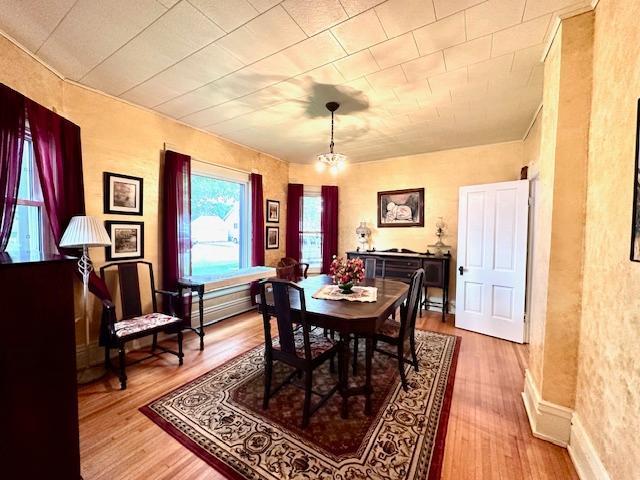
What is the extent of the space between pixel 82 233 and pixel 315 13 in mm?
2459

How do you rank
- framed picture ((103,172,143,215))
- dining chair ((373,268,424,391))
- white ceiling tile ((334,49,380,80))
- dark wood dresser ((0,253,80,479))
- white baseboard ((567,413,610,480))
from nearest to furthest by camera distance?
1. dark wood dresser ((0,253,80,479))
2. white baseboard ((567,413,610,480))
3. white ceiling tile ((334,49,380,80))
4. dining chair ((373,268,424,391))
5. framed picture ((103,172,143,215))

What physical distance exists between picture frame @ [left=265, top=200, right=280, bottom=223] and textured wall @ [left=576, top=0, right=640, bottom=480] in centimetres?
416

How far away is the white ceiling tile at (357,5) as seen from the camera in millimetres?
1562

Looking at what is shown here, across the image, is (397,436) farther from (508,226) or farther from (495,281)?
(508,226)

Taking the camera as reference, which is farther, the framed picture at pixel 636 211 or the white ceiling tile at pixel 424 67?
the white ceiling tile at pixel 424 67

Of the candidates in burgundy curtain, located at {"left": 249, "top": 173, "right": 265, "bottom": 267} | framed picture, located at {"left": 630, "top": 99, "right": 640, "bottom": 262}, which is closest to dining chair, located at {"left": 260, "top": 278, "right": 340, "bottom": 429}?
framed picture, located at {"left": 630, "top": 99, "right": 640, "bottom": 262}

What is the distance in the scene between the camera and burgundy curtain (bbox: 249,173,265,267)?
448 cm

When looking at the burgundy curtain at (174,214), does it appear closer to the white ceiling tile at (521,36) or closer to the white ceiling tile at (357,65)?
the white ceiling tile at (357,65)

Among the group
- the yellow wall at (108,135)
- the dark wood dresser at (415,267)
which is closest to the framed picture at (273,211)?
the yellow wall at (108,135)

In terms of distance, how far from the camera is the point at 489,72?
225 cm

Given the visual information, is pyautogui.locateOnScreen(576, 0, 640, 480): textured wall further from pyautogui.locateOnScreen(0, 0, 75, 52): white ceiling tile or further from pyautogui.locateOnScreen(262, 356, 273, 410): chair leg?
→ pyautogui.locateOnScreen(0, 0, 75, 52): white ceiling tile

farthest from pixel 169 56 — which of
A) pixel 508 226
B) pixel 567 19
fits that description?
pixel 508 226

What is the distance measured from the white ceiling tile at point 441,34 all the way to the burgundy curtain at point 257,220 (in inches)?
123

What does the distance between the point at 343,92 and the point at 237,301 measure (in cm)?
335
